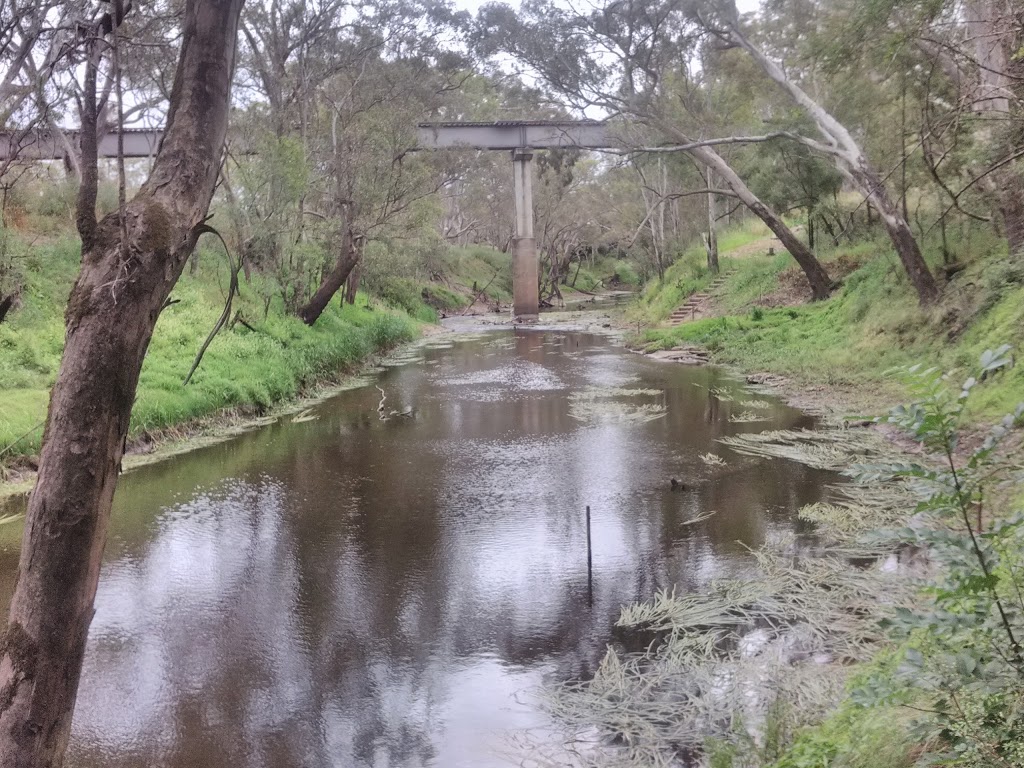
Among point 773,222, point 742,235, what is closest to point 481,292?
point 742,235

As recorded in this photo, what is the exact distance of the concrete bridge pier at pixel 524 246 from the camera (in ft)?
105

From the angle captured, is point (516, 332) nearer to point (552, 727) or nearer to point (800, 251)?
point (800, 251)

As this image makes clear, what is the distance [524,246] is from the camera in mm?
33031

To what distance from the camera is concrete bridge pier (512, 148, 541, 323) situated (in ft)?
105

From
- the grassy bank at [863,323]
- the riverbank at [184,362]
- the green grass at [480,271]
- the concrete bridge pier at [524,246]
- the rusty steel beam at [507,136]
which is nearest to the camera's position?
the grassy bank at [863,323]

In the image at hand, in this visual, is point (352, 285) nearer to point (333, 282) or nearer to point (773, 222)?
point (333, 282)

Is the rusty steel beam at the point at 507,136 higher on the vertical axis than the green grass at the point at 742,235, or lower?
higher

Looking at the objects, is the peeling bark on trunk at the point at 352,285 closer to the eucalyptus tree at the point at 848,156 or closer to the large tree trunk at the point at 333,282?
the large tree trunk at the point at 333,282

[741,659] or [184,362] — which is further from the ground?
[184,362]

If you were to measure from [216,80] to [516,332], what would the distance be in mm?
25535

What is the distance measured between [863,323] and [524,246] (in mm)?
19265

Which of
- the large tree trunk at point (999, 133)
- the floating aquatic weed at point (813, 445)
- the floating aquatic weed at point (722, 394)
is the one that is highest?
the large tree trunk at point (999, 133)

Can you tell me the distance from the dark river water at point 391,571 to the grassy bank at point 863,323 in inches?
89.4

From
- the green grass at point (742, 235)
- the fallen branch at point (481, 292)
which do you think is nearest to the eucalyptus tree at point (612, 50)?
the green grass at point (742, 235)
